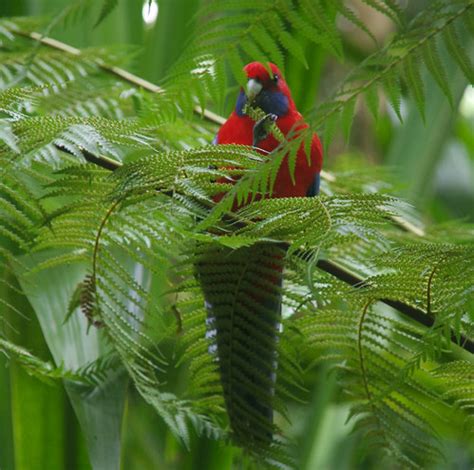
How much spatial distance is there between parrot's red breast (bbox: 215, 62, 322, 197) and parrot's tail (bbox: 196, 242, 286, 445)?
0.29 metres

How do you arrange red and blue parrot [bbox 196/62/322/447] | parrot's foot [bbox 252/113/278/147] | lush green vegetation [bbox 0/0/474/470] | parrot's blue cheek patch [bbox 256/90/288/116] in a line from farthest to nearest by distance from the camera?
parrot's blue cheek patch [bbox 256/90/288/116] → parrot's foot [bbox 252/113/278/147] → red and blue parrot [bbox 196/62/322/447] → lush green vegetation [bbox 0/0/474/470]

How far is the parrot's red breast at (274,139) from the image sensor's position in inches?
50.8

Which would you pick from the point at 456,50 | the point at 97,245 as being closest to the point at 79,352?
the point at 97,245

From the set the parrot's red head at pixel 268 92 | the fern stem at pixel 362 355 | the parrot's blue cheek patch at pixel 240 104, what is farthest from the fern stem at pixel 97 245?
the parrot's red head at pixel 268 92

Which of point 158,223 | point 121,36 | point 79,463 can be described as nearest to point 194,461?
point 79,463

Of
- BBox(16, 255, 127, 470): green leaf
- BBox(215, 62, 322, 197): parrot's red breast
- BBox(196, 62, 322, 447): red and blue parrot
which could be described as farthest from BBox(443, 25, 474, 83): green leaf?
BBox(16, 255, 127, 470): green leaf

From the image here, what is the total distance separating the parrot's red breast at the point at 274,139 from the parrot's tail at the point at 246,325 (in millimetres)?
294

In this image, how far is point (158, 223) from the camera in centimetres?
94

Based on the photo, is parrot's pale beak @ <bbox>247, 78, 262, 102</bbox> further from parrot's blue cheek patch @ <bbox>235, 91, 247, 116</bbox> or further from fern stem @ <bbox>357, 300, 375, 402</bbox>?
fern stem @ <bbox>357, 300, 375, 402</bbox>

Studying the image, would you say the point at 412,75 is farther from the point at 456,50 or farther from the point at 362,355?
the point at 362,355

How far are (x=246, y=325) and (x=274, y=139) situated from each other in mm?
416

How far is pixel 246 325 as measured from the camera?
96 cm

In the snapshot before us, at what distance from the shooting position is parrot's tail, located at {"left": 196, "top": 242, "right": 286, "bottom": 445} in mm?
940

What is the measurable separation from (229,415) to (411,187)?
2.79ft
